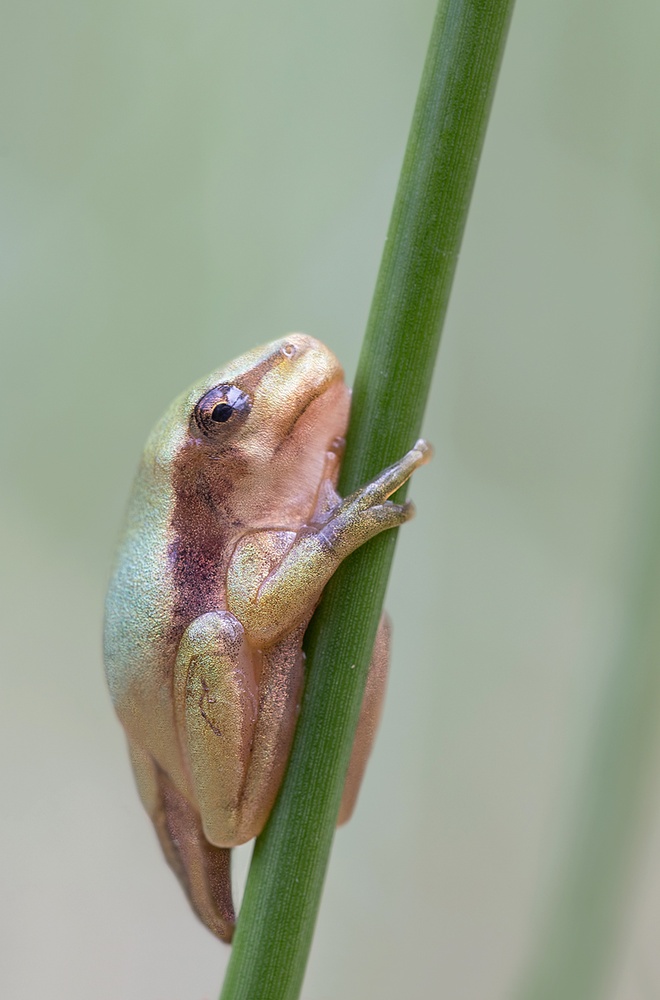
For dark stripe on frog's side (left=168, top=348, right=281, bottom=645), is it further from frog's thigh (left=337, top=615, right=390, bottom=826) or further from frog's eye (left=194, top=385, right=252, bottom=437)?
frog's thigh (left=337, top=615, right=390, bottom=826)

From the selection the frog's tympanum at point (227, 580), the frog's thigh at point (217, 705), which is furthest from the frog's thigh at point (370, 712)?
the frog's thigh at point (217, 705)

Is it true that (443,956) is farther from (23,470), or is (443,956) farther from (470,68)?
(470,68)

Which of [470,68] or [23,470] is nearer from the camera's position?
[470,68]

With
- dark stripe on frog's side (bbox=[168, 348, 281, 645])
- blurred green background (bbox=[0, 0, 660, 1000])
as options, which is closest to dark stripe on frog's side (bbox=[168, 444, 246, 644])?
dark stripe on frog's side (bbox=[168, 348, 281, 645])

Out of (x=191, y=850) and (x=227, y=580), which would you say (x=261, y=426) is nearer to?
(x=227, y=580)

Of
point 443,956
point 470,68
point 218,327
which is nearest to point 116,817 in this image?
point 443,956

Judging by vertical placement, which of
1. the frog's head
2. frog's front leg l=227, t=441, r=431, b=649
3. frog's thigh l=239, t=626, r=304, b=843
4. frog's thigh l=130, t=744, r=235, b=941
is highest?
the frog's head

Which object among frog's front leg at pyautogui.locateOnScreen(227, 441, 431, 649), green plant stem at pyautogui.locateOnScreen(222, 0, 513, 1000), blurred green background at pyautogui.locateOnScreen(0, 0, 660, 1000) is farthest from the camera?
blurred green background at pyautogui.locateOnScreen(0, 0, 660, 1000)

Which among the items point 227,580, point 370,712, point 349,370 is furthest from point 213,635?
point 349,370
